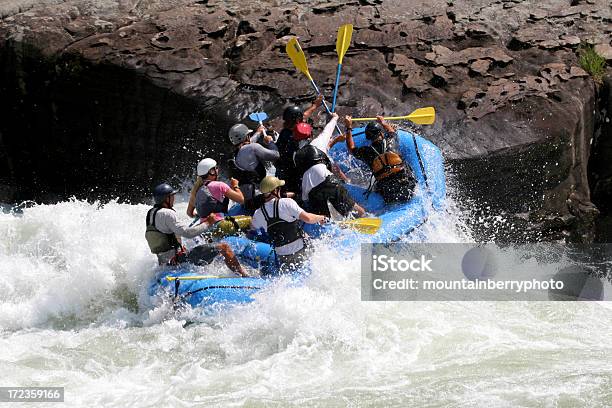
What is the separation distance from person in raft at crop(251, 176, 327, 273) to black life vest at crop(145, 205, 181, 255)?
2.37ft

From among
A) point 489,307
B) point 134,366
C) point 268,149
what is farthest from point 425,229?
point 134,366

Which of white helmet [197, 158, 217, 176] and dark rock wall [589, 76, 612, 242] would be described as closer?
white helmet [197, 158, 217, 176]

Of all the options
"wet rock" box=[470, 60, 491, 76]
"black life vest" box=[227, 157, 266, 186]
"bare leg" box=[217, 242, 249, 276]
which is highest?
"wet rock" box=[470, 60, 491, 76]

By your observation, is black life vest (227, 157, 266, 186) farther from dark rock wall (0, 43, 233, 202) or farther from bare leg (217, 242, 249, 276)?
dark rock wall (0, 43, 233, 202)

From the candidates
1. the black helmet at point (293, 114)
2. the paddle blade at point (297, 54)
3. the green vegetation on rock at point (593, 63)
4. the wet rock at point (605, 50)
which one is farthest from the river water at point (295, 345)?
the wet rock at point (605, 50)

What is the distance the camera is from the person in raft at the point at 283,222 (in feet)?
22.7

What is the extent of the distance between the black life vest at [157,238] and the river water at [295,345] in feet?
1.28

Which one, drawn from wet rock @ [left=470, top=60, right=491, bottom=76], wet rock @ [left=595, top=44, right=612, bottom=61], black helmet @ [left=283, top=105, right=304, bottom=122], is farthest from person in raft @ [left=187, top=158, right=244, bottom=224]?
wet rock @ [left=595, top=44, right=612, bottom=61]

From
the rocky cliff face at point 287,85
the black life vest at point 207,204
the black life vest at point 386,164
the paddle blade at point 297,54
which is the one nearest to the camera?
the black life vest at point 207,204

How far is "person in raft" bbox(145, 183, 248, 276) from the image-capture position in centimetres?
720

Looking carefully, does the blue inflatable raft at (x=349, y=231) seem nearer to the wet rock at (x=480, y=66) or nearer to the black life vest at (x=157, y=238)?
the black life vest at (x=157, y=238)

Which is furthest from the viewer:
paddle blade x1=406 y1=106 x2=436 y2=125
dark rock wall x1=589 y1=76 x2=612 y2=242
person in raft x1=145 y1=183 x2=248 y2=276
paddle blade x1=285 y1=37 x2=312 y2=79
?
dark rock wall x1=589 y1=76 x2=612 y2=242

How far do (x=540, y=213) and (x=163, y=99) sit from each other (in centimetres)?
476

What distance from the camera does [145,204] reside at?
420 inches
